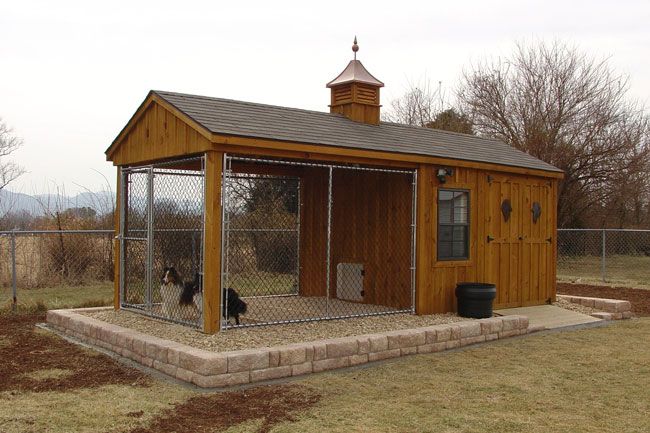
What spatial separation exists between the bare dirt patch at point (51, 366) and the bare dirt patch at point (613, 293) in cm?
922

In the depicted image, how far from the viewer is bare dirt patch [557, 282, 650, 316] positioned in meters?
12.5

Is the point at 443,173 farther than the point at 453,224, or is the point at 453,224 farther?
the point at 453,224

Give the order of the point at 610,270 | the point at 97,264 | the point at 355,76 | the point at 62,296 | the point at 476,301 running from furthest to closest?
1. the point at 610,270
2. the point at 97,264
3. the point at 62,296
4. the point at 355,76
5. the point at 476,301

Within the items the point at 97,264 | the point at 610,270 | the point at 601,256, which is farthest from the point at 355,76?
the point at 601,256

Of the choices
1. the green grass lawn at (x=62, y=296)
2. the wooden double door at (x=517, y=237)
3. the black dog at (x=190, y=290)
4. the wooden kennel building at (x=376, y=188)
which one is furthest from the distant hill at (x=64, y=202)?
the wooden double door at (x=517, y=237)

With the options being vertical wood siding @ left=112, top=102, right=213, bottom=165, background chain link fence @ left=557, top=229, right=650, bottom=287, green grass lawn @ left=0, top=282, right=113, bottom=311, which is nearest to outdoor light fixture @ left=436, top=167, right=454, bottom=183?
vertical wood siding @ left=112, top=102, right=213, bottom=165

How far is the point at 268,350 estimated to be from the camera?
629 cm

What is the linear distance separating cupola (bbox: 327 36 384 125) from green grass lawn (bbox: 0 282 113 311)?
490cm

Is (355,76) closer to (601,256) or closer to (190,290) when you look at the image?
(190,290)

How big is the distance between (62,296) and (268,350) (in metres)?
6.93

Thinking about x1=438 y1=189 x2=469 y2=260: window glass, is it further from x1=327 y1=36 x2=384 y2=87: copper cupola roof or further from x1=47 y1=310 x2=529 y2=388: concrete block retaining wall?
x1=327 y1=36 x2=384 y2=87: copper cupola roof

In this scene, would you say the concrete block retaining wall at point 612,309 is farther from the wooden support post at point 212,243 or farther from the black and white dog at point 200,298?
the wooden support post at point 212,243

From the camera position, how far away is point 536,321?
31.4ft

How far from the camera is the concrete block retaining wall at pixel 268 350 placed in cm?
600
